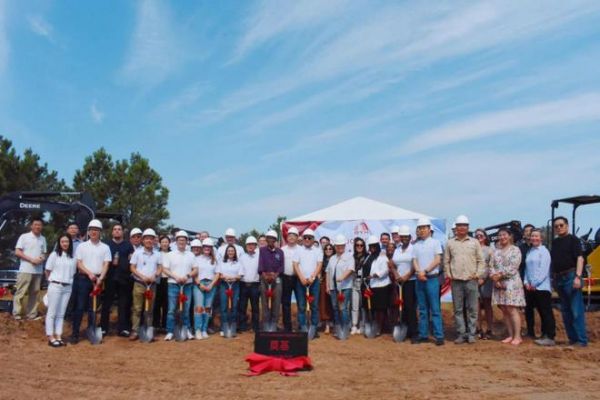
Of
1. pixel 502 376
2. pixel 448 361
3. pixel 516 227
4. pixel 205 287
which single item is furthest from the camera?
pixel 516 227

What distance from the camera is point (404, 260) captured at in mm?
8836

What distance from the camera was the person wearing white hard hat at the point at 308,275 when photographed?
355 inches

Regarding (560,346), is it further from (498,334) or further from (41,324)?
(41,324)

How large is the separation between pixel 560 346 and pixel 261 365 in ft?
14.6

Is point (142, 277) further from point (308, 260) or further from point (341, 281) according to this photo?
point (341, 281)

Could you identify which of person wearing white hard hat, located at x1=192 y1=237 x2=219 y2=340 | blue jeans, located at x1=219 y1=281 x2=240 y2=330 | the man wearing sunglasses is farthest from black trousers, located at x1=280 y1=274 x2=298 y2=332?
the man wearing sunglasses

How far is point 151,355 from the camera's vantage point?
750cm

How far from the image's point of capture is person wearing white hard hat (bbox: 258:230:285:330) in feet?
29.3

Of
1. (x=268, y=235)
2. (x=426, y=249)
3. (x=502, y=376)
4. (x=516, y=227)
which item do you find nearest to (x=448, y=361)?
(x=502, y=376)

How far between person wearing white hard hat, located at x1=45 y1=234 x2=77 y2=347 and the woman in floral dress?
629 cm

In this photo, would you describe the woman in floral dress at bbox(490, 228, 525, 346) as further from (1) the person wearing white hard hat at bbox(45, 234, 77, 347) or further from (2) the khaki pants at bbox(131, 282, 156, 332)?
(1) the person wearing white hard hat at bbox(45, 234, 77, 347)

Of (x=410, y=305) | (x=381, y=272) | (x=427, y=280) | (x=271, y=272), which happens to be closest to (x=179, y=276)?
(x=271, y=272)

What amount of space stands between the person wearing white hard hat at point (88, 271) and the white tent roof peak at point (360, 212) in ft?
18.7

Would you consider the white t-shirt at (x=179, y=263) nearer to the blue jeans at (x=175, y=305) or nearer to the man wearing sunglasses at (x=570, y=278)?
the blue jeans at (x=175, y=305)
